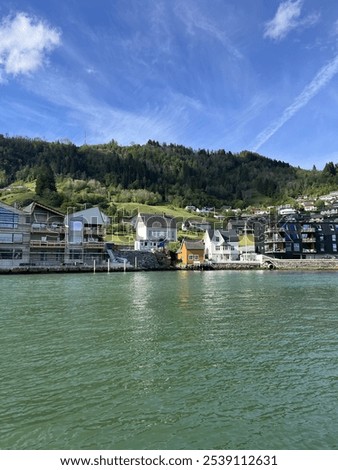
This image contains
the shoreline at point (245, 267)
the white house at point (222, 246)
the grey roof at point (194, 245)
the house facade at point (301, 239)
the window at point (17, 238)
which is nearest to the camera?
the window at point (17, 238)

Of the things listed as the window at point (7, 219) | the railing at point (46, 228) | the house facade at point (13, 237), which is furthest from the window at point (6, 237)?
the railing at point (46, 228)

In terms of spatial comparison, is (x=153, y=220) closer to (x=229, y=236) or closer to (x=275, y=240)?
(x=229, y=236)

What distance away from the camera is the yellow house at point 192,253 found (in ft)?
266

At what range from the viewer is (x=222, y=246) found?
291 feet

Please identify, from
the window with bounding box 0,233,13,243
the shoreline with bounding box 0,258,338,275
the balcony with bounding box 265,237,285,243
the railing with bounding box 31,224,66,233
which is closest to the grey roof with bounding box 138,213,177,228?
the shoreline with bounding box 0,258,338,275

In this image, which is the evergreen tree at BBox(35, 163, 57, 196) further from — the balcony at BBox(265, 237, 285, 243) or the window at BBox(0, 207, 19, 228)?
the balcony at BBox(265, 237, 285, 243)

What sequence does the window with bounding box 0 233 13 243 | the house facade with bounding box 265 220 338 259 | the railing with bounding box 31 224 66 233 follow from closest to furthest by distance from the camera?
1. the window with bounding box 0 233 13 243
2. the railing with bounding box 31 224 66 233
3. the house facade with bounding box 265 220 338 259

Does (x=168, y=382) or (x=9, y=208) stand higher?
(x=9, y=208)

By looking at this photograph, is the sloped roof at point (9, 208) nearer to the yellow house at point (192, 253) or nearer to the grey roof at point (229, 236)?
the yellow house at point (192, 253)

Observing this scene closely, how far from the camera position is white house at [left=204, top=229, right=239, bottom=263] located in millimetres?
88375

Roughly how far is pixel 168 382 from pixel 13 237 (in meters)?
61.2

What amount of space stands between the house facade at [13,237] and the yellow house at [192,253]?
32469mm

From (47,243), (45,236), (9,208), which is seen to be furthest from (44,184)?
(47,243)

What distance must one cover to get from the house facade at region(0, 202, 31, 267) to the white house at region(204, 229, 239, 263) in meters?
40.8
